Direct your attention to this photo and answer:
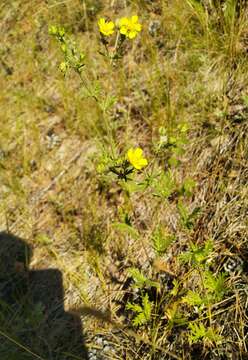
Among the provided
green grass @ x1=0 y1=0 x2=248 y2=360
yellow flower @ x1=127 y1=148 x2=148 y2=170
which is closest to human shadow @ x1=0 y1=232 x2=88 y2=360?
green grass @ x1=0 y1=0 x2=248 y2=360

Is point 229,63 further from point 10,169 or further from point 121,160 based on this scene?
point 10,169

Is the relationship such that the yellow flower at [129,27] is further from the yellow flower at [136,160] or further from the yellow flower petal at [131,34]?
the yellow flower at [136,160]

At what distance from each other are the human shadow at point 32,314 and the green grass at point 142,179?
18 millimetres

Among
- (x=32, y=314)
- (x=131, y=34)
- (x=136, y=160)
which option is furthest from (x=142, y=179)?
(x=32, y=314)

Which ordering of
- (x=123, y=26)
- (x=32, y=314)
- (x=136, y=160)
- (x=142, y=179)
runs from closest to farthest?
(x=136, y=160) → (x=123, y=26) → (x=32, y=314) → (x=142, y=179)

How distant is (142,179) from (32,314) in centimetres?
118

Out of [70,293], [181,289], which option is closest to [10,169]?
[70,293]

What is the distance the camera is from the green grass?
2.38 meters

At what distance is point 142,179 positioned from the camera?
3035 millimetres

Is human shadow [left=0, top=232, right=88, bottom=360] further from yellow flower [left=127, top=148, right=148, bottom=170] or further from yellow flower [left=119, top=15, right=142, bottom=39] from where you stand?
yellow flower [left=119, top=15, right=142, bottom=39]

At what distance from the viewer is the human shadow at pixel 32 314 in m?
2.65

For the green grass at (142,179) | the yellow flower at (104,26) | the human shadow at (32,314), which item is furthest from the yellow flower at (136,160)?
the human shadow at (32,314)

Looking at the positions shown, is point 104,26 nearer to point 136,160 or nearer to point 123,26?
point 123,26

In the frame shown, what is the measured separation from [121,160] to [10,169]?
5.47 ft
